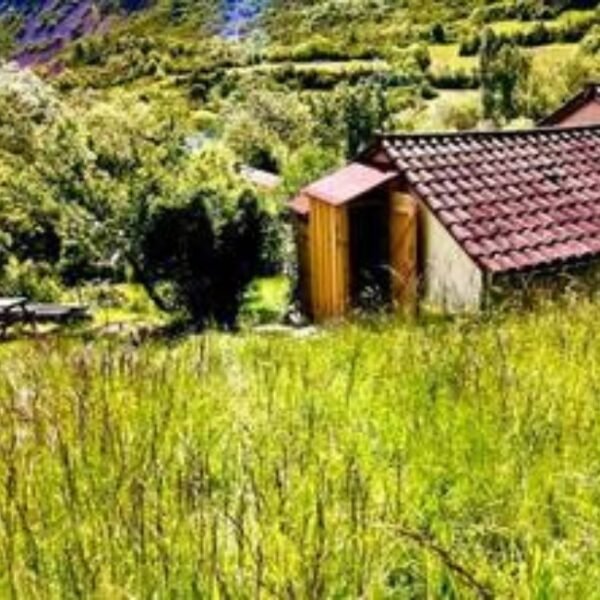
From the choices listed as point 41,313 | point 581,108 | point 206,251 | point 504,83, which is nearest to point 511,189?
point 581,108

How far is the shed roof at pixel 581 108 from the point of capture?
68.0ft

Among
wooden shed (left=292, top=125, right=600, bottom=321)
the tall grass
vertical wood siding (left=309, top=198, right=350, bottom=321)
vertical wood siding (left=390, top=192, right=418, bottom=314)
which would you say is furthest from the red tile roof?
the tall grass

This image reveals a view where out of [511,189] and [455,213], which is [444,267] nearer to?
[455,213]

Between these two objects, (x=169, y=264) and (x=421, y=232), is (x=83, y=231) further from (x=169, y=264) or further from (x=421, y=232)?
(x=421, y=232)

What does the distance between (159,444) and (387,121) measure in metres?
36.3

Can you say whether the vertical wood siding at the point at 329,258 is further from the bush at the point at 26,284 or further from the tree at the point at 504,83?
the tree at the point at 504,83

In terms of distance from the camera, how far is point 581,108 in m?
21.4

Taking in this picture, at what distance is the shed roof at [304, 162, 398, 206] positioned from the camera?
16750mm

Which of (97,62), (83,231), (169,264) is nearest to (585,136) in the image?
(169,264)

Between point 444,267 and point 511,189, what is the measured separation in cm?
155

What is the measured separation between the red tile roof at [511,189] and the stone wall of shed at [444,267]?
389 mm

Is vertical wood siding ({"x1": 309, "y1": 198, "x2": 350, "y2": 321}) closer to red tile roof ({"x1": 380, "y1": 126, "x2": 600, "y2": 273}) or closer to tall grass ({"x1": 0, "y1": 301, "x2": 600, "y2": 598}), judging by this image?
red tile roof ({"x1": 380, "y1": 126, "x2": 600, "y2": 273})

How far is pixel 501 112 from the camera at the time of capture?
140 feet

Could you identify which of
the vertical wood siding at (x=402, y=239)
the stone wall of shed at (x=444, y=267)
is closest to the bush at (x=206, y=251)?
the vertical wood siding at (x=402, y=239)
